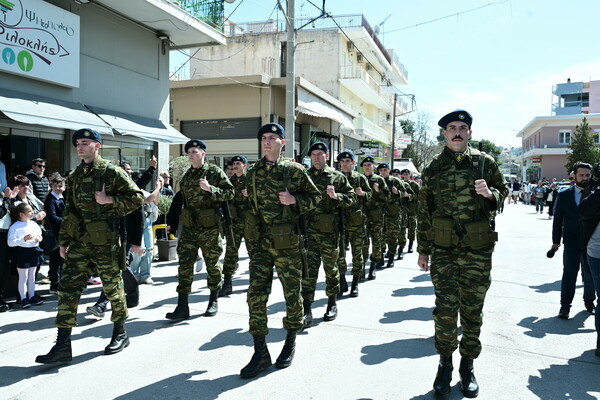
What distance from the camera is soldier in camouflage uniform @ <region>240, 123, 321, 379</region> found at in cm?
405

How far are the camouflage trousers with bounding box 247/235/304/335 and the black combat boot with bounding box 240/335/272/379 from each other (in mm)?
108

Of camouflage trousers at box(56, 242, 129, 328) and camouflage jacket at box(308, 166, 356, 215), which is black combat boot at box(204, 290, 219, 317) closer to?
camouflage trousers at box(56, 242, 129, 328)

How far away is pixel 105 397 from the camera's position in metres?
3.49

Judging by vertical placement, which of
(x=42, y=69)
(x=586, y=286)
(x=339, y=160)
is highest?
(x=42, y=69)

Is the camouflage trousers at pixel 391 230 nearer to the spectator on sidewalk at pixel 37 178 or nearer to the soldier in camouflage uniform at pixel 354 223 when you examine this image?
the soldier in camouflage uniform at pixel 354 223

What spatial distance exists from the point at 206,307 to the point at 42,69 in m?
6.83

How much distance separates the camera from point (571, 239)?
5754mm

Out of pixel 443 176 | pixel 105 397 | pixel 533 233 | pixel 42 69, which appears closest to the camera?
pixel 105 397

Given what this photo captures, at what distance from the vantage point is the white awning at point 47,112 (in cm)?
826

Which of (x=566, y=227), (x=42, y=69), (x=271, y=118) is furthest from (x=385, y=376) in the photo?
(x=271, y=118)

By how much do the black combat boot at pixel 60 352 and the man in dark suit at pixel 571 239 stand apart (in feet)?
18.4

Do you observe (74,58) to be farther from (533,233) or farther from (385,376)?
(533,233)

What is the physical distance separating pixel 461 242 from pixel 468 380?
3.59 ft

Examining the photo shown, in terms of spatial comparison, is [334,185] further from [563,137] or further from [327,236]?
[563,137]
